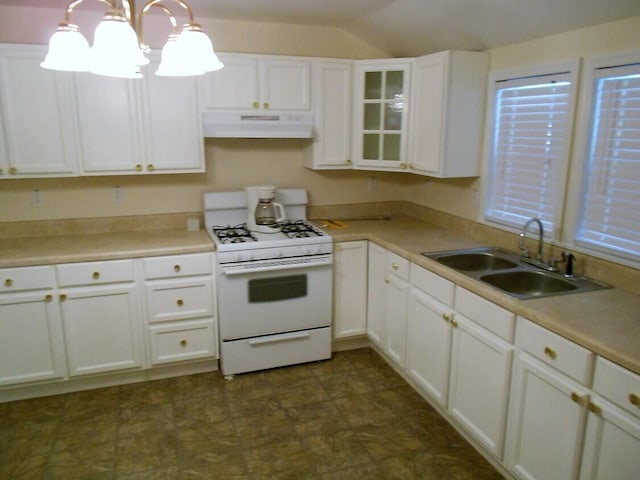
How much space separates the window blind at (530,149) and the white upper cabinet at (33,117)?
266 centimetres

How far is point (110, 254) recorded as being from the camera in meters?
2.89

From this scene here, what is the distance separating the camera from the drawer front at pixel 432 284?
8.33 ft

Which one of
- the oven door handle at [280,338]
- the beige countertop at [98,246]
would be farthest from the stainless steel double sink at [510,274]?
the beige countertop at [98,246]

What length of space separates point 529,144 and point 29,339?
124 inches

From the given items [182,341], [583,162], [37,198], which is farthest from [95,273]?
[583,162]

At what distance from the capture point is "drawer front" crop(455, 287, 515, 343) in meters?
2.12

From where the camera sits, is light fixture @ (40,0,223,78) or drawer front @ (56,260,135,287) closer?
light fixture @ (40,0,223,78)

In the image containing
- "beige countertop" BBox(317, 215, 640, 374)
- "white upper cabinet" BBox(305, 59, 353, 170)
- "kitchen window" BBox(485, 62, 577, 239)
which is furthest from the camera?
"white upper cabinet" BBox(305, 59, 353, 170)

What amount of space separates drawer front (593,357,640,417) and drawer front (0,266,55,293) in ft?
9.18

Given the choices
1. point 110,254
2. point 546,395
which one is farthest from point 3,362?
point 546,395

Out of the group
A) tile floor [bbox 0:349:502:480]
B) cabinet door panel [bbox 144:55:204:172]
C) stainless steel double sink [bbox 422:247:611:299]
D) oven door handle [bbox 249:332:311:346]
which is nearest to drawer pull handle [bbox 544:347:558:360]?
stainless steel double sink [bbox 422:247:611:299]

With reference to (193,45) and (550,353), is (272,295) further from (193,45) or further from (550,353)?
(193,45)

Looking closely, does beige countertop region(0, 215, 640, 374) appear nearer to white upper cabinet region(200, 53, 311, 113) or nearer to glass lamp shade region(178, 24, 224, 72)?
white upper cabinet region(200, 53, 311, 113)

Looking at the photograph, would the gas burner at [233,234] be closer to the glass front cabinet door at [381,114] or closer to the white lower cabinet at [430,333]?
the glass front cabinet door at [381,114]
